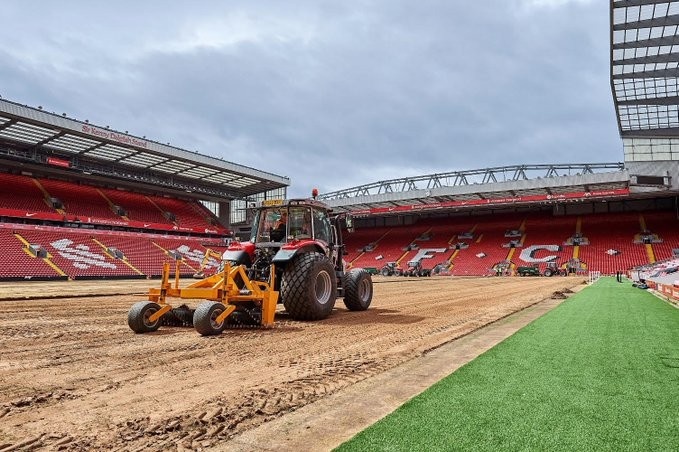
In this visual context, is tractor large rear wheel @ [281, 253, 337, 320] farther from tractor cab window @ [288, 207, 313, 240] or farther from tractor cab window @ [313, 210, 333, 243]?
tractor cab window @ [313, 210, 333, 243]

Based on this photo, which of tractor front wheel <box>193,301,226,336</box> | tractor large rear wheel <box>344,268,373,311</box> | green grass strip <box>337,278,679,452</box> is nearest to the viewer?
green grass strip <box>337,278,679,452</box>

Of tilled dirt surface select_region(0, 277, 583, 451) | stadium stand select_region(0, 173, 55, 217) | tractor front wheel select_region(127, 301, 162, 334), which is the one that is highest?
stadium stand select_region(0, 173, 55, 217)

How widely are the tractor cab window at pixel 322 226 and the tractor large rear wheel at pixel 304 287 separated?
0.98 m

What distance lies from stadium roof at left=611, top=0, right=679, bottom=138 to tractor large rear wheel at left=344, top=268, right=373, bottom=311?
16293 millimetres

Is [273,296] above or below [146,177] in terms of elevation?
below

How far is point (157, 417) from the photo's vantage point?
296cm

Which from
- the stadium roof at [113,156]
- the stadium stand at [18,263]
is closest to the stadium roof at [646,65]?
the stadium roof at [113,156]

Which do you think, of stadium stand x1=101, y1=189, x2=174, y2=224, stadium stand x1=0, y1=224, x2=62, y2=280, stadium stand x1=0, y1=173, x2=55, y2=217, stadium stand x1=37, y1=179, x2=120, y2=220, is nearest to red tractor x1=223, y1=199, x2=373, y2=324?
stadium stand x1=0, y1=224, x2=62, y2=280

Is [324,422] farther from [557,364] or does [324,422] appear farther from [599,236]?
[599,236]

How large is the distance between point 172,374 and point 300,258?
382 centimetres

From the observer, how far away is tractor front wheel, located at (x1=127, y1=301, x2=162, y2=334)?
620 cm

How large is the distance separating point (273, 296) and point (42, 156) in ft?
118

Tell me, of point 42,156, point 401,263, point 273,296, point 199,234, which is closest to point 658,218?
point 401,263

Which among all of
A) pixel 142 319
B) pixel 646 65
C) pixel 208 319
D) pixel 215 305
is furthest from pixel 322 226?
pixel 646 65
